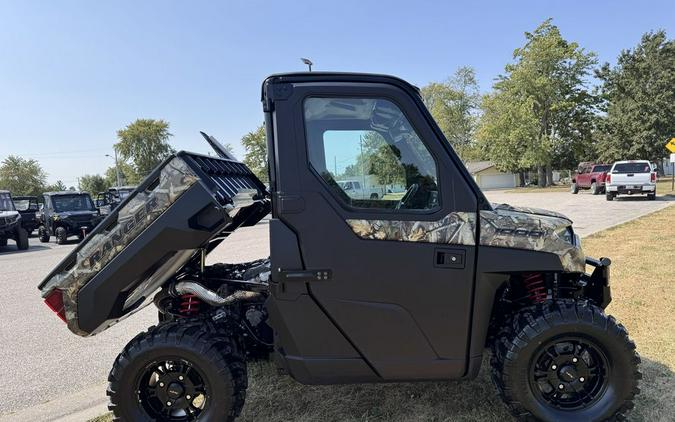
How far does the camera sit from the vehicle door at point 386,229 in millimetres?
2580

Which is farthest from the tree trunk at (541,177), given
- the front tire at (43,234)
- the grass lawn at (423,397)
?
the grass lawn at (423,397)

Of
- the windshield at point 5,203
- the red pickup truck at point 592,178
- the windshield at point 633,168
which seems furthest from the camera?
the red pickup truck at point 592,178

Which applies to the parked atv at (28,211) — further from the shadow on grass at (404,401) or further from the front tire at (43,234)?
the shadow on grass at (404,401)

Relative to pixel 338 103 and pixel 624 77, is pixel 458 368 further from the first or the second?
pixel 624 77

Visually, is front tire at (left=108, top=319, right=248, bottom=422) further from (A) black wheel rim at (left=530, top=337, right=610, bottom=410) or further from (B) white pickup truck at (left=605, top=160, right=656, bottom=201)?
(B) white pickup truck at (left=605, top=160, right=656, bottom=201)

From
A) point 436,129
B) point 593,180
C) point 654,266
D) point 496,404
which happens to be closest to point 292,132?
point 436,129

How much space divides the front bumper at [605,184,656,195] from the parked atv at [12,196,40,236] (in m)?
29.2

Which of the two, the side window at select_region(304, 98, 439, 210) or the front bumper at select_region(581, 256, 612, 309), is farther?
the front bumper at select_region(581, 256, 612, 309)

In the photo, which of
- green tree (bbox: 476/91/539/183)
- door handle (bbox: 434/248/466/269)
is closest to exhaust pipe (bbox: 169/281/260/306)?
door handle (bbox: 434/248/466/269)

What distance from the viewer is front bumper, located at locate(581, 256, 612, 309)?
10.2ft

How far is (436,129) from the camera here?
265cm

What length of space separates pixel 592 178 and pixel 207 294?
3203cm

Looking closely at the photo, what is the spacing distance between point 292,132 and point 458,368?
179 centimetres

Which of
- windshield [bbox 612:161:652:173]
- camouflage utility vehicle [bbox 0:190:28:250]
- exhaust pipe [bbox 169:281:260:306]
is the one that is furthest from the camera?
windshield [bbox 612:161:652:173]
